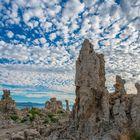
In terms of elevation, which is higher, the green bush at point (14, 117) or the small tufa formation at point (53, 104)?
the small tufa formation at point (53, 104)

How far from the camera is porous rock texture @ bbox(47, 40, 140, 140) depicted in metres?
38.0

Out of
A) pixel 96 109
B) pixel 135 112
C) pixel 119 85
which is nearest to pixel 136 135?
pixel 135 112

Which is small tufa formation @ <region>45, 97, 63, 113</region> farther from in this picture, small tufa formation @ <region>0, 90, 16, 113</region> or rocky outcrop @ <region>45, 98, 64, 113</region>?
small tufa formation @ <region>0, 90, 16, 113</region>

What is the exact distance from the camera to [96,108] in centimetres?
4203

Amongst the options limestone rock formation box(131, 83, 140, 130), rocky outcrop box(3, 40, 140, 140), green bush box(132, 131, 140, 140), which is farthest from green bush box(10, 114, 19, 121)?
green bush box(132, 131, 140, 140)

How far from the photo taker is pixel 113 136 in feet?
120

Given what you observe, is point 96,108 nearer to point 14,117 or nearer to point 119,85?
point 119,85

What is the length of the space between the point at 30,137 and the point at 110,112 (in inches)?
495

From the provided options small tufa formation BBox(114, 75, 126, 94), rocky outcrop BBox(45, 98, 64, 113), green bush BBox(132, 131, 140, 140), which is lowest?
green bush BBox(132, 131, 140, 140)

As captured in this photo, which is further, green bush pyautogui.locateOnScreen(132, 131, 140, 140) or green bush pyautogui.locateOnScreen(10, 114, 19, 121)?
green bush pyautogui.locateOnScreen(10, 114, 19, 121)

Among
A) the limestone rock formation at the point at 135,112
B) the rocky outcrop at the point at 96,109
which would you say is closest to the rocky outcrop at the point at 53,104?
the rocky outcrop at the point at 96,109

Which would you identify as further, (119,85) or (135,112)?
(119,85)

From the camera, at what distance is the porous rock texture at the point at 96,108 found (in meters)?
38.0

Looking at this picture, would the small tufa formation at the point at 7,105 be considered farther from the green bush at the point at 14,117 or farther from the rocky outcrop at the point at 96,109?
the rocky outcrop at the point at 96,109
